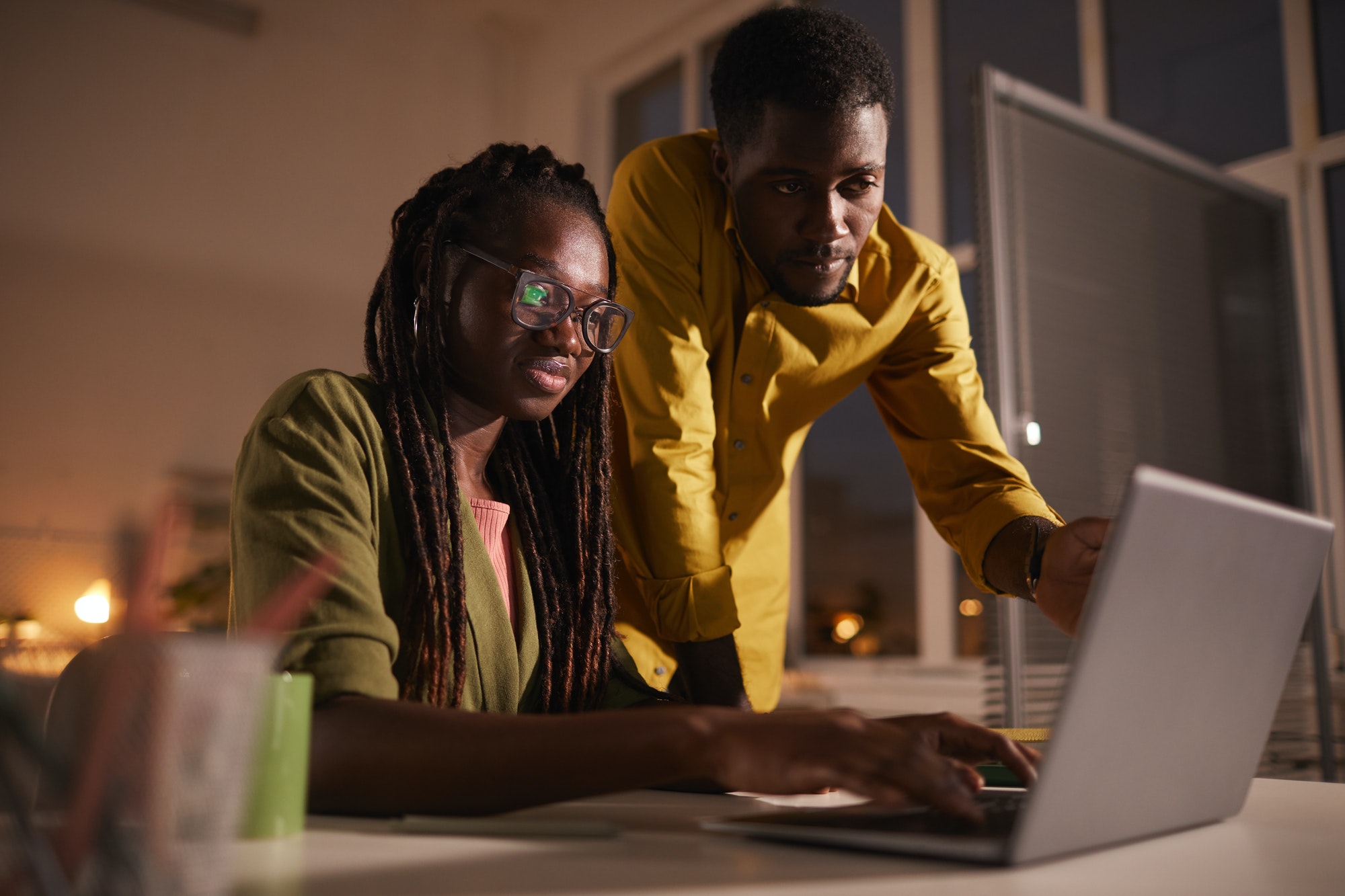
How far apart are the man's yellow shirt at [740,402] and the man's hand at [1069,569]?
0.19m

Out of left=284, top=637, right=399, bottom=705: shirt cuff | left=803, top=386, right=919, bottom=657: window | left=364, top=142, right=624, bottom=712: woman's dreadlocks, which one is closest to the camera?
left=284, top=637, right=399, bottom=705: shirt cuff

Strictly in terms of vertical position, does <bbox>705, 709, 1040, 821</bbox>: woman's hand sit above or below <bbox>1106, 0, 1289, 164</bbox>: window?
below

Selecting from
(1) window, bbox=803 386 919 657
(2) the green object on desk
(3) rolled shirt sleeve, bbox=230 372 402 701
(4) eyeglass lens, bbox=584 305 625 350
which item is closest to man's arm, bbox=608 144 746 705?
(4) eyeglass lens, bbox=584 305 625 350

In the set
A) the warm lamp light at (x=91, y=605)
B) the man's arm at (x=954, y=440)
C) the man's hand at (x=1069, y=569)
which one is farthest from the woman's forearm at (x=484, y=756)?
the warm lamp light at (x=91, y=605)

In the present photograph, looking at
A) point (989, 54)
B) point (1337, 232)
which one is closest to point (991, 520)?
point (1337, 232)

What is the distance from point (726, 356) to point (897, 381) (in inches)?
12.2

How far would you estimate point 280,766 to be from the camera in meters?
0.61

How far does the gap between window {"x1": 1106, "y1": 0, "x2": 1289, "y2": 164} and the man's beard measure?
84.9 inches

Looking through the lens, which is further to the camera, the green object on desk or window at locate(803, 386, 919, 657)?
window at locate(803, 386, 919, 657)

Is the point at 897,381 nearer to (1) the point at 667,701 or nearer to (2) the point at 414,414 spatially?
(1) the point at 667,701

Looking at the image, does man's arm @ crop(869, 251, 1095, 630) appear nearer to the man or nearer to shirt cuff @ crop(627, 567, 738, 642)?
the man

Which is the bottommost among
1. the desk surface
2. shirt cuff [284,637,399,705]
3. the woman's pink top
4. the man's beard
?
the desk surface

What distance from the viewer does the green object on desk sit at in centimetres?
60

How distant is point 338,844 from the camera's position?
604mm
